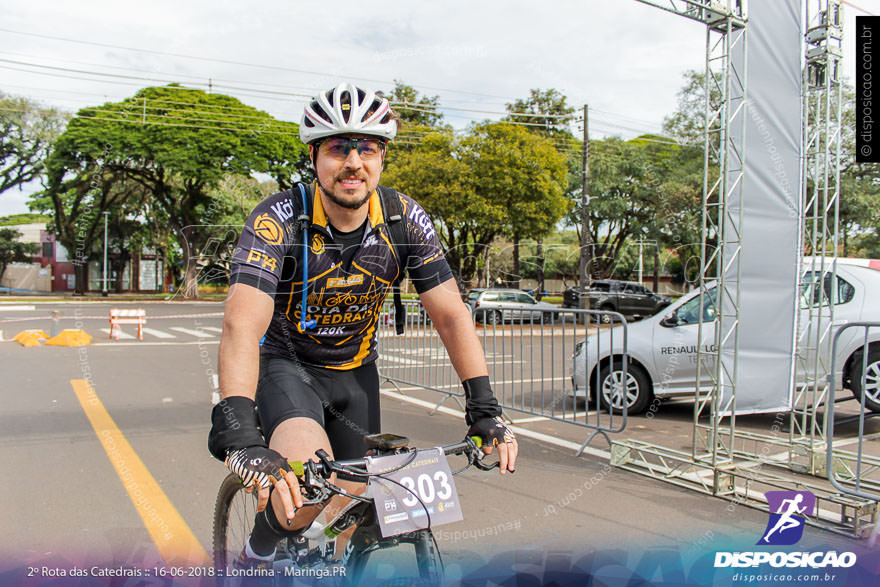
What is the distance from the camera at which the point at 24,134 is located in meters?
37.9

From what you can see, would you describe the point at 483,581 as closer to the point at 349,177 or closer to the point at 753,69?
the point at 349,177

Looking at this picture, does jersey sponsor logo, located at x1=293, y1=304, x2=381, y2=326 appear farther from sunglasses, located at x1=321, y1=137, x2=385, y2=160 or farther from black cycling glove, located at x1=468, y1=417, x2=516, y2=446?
black cycling glove, located at x1=468, y1=417, x2=516, y2=446

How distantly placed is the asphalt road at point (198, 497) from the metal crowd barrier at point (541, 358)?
0.30 meters

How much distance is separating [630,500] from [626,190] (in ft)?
97.6

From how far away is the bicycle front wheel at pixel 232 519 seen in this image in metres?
2.64

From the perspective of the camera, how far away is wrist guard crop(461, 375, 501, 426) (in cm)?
233

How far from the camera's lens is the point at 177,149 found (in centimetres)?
3447

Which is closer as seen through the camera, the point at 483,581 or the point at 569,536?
the point at 483,581

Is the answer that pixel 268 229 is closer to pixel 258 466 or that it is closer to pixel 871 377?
pixel 258 466

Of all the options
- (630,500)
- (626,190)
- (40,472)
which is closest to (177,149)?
(626,190)

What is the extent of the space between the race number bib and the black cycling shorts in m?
0.53

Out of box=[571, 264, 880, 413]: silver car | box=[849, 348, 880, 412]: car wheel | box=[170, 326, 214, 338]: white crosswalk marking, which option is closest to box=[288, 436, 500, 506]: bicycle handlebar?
box=[571, 264, 880, 413]: silver car

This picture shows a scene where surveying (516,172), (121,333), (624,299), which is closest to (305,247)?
(121,333)

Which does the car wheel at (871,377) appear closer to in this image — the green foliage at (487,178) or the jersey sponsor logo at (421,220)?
the jersey sponsor logo at (421,220)
